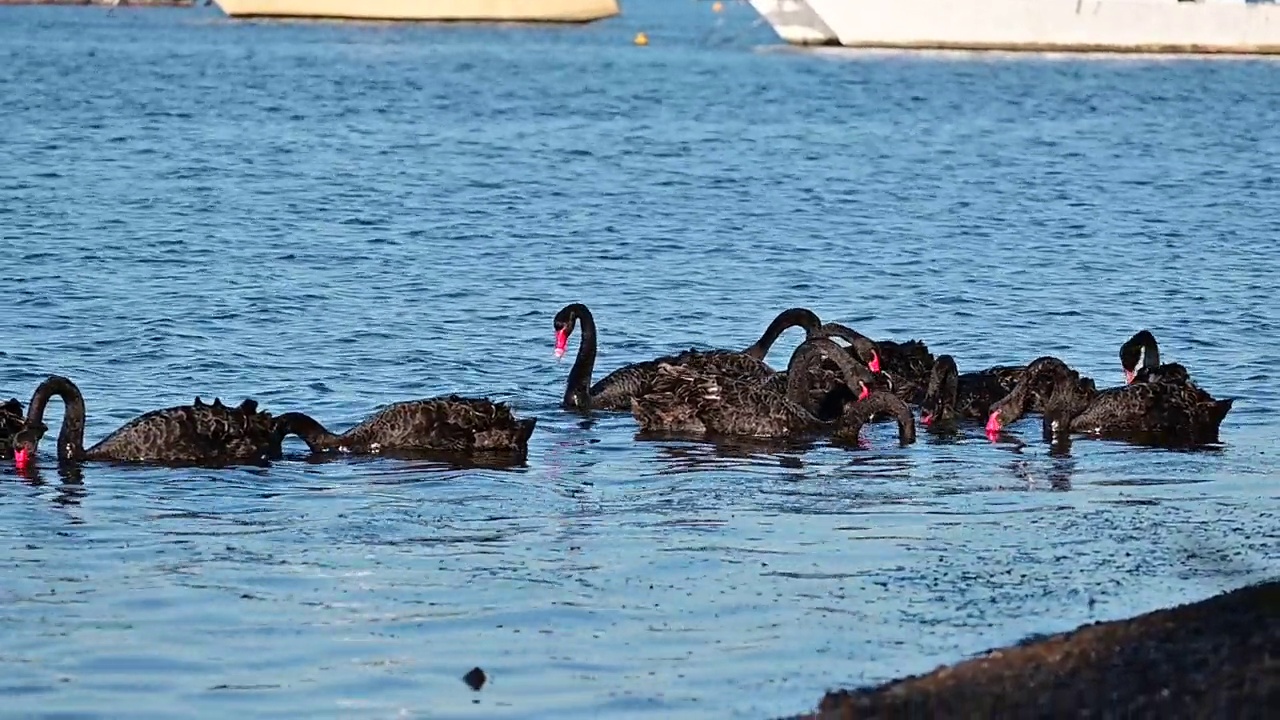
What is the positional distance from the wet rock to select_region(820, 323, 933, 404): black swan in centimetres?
734

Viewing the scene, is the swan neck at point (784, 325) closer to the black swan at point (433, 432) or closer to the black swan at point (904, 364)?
the black swan at point (904, 364)

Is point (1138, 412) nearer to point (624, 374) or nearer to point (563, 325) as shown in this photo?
point (624, 374)

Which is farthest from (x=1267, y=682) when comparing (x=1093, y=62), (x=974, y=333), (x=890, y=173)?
(x=1093, y=62)

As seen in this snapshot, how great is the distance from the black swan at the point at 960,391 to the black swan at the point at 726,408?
0.43m

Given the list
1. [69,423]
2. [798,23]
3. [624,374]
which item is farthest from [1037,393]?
[798,23]

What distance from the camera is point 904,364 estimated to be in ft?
51.8

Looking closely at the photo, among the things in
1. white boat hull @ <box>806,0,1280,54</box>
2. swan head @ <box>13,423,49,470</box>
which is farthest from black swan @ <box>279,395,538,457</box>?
white boat hull @ <box>806,0,1280,54</box>

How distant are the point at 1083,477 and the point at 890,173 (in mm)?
23420

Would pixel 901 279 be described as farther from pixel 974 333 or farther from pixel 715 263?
pixel 974 333

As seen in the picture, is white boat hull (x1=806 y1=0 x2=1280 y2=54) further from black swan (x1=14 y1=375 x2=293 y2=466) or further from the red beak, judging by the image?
black swan (x1=14 y1=375 x2=293 y2=466)

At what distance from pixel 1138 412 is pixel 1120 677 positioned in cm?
692

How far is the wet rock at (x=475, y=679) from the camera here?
27.3ft

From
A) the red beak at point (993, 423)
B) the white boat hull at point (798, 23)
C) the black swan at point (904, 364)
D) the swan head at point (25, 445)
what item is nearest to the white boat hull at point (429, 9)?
the white boat hull at point (798, 23)

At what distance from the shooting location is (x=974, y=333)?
62.9 ft
